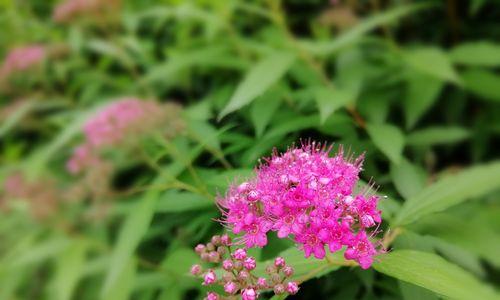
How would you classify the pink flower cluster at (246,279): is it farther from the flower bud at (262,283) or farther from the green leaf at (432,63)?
the green leaf at (432,63)

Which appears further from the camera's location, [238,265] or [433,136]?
[433,136]

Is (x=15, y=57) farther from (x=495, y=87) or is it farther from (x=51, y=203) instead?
(x=495, y=87)

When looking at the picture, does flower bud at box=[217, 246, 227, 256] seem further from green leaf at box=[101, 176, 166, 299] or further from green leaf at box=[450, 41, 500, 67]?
green leaf at box=[450, 41, 500, 67]

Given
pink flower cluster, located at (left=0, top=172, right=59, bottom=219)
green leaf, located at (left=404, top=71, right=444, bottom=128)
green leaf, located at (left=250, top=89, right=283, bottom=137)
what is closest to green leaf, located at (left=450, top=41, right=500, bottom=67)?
green leaf, located at (left=404, top=71, right=444, bottom=128)

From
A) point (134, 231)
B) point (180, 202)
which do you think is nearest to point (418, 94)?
point (180, 202)

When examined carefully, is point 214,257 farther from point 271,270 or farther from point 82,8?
point 82,8

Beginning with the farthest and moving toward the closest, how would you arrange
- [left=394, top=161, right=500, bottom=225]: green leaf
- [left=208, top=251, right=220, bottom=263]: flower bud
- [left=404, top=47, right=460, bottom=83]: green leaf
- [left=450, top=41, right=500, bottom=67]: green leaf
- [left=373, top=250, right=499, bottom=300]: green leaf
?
[left=450, top=41, right=500, bottom=67]: green leaf < [left=404, top=47, right=460, bottom=83]: green leaf < [left=394, top=161, right=500, bottom=225]: green leaf < [left=208, top=251, right=220, bottom=263]: flower bud < [left=373, top=250, right=499, bottom=300]: green leaf
